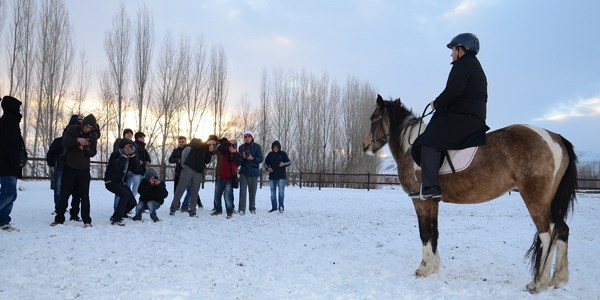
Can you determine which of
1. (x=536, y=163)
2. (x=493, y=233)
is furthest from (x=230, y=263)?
(x=493, y=233)

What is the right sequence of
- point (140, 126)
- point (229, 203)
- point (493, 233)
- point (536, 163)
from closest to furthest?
point (536, 163) < point (493, 233) < point (229, 203) < point (140, 126)

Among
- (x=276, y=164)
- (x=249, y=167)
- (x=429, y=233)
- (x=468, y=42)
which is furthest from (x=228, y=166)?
(x=468, y=42)

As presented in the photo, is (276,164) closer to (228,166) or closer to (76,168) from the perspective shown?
(228,166)

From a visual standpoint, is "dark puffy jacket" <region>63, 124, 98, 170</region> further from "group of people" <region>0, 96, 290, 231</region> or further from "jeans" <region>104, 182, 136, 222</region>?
"jeans" <region>104, 182, 136, 222</region>

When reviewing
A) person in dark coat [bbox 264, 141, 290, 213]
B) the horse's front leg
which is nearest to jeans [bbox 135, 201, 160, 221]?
person in dark coat [bbox 264, 141, 290, 213]

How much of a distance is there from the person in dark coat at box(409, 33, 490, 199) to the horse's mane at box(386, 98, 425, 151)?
657 millimetres

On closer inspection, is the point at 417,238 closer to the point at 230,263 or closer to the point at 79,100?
the point at 230,263

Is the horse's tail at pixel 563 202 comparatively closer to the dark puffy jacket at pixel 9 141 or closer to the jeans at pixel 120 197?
the jeans at pixel 120 197

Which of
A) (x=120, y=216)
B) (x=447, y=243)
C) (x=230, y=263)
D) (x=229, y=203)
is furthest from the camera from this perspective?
(x=229, y=203)

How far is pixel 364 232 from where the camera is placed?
7.50 meters

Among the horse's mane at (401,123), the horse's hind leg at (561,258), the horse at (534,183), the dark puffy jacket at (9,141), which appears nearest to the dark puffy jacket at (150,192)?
the dark puffy jacket at (9,141)

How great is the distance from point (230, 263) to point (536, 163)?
3727mm

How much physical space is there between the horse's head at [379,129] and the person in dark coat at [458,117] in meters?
1.10

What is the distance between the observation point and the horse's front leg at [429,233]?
14.7 ft
